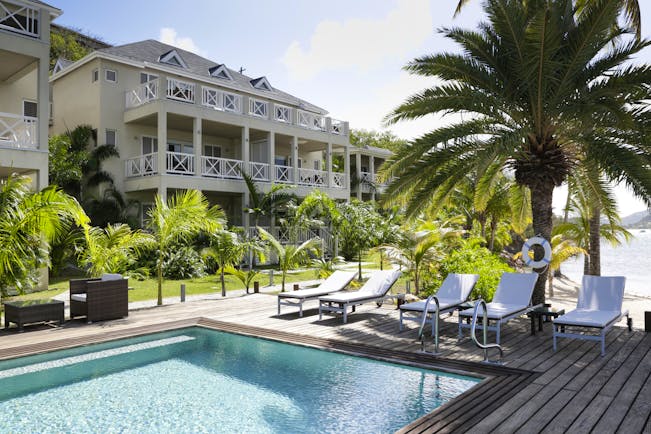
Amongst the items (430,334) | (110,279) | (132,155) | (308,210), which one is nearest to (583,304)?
(430,334)

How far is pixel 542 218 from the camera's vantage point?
1038 centimetres

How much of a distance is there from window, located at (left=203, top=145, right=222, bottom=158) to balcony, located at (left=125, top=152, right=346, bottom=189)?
123 cm

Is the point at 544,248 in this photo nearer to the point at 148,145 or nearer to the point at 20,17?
the point at 20,17

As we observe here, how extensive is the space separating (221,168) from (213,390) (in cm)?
1599

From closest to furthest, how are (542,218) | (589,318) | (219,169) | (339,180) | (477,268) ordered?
(589,318) < (542,218) < (477,268) < (219,169) < (339,180)

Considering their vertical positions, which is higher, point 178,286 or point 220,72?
point 220,72

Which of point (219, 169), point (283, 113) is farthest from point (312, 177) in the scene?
point (219, 169)

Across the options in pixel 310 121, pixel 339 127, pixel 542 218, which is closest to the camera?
pixel 542 218

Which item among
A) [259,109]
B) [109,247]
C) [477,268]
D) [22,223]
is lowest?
[477,268]

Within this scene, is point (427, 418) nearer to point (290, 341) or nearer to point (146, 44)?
point (290, 341)

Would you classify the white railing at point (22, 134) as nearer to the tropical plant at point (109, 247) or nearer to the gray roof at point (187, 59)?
the tropical plant at point (109, 247)

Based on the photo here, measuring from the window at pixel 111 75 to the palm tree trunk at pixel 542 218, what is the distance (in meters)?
18.3

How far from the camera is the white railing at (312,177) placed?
83.0 ft

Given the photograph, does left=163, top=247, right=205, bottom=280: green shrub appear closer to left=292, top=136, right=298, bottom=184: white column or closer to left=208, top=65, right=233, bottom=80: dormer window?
left=292, top=136, right=298, bottom=184: white column
